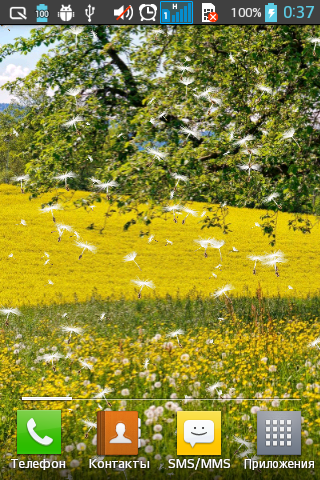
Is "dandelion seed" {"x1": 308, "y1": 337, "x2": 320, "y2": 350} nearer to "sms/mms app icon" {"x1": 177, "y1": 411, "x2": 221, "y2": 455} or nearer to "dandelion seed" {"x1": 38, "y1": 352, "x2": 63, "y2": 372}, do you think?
"sms/mms app icon" {"x1": 177, "y1": 411, "x2": 221, "y2": 455}

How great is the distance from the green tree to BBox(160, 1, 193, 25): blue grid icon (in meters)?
2.08

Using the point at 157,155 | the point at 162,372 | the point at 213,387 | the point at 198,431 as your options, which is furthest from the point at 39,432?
the point at 157,155

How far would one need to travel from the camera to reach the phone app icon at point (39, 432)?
2.88 meters

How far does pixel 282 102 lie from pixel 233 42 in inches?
49.6

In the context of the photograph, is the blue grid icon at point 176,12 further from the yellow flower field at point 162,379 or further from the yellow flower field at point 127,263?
the yellow flower field at point 127,263

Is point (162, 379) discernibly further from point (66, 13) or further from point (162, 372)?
point (66, 13)

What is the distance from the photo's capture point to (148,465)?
291 cm

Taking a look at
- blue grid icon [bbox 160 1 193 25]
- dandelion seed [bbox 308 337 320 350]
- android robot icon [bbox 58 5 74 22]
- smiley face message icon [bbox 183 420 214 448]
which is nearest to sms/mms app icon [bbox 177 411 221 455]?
smiley face message icon [bbox 183 420 214 448]

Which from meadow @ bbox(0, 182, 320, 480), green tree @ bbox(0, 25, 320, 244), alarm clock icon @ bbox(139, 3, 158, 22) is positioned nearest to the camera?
meadow @ bbox(0, 182, 320, 480)

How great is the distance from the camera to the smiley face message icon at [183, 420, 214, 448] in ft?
9.55

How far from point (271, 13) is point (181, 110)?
2.51 metres

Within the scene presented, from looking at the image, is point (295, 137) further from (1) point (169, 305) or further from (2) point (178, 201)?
(1) point (169, 305)

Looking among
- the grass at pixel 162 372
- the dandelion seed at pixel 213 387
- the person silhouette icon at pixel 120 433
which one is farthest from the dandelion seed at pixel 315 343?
the person silhouette icon at pixel 120 433

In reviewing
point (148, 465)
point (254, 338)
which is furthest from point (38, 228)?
point (148, 465)
